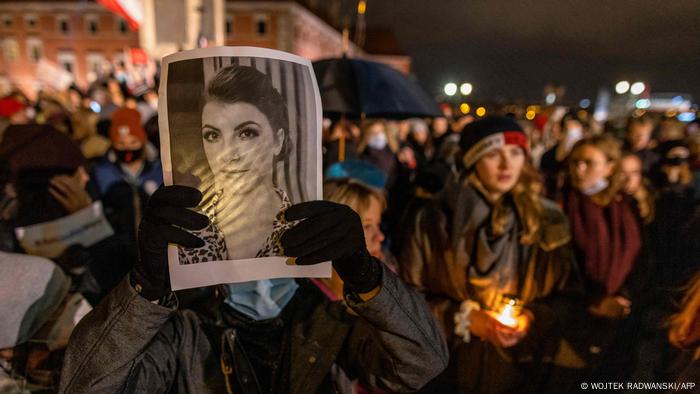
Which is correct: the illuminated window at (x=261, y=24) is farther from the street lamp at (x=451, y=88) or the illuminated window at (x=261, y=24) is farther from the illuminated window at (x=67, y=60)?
the street lamp at (x=451, y=88)

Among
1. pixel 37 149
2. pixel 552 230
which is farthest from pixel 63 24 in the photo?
pixel 552 230

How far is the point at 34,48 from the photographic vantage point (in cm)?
4575

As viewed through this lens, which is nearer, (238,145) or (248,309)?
(238,145)

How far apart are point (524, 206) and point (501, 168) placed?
0.80 ft

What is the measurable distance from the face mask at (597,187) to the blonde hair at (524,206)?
0.78 metres

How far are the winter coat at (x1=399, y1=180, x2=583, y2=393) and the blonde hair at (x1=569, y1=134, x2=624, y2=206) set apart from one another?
2.42 ft

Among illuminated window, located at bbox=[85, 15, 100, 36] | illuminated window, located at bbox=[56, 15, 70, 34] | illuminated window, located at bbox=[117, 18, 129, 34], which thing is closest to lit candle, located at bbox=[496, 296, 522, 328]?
illuminated window, located at bbox=[117, 18, 129, 34]

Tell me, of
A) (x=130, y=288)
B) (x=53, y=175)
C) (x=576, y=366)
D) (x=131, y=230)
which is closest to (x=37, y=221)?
(x=53, y=175)

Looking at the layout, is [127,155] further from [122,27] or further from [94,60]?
[94,60]

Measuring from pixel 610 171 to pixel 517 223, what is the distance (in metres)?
1.22

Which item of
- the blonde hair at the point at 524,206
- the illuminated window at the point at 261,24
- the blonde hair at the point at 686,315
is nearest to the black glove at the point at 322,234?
the blonde hair at the point at 686,315

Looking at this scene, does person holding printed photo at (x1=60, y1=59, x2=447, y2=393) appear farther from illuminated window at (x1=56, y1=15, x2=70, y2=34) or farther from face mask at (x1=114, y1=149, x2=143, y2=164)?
illuminated window at (x1=56, y1=15, x2=70, y2=34)

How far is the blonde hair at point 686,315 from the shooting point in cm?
129

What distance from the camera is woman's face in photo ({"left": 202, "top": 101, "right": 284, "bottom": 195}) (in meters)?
0.93
